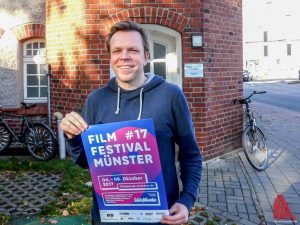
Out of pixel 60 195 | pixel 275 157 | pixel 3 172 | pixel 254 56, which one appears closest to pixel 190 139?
pixel 60 195

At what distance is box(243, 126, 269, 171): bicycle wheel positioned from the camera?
6988mm

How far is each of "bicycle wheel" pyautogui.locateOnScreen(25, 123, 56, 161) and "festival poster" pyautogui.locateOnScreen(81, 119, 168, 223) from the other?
593 centimetres

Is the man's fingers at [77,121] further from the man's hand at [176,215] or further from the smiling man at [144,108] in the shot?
the man's hand at [176,215]

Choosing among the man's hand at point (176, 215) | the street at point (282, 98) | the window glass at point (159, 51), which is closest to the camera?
the man's hand at point (176, 215)

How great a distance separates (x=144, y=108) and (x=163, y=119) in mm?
118

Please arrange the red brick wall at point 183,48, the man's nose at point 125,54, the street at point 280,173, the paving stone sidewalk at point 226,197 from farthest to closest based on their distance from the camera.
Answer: the red brick wall at point 183,48
the street at point 280,173
the paving stone sidewalk at point 226,197
the man's nose at point 125,54

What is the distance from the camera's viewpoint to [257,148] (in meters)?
7.28

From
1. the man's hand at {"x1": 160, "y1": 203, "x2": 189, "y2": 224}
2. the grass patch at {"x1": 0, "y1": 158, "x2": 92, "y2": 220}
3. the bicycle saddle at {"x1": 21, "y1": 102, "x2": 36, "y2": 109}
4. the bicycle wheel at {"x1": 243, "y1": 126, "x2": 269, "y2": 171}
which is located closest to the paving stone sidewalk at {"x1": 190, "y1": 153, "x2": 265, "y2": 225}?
the bicycle wheel at {"x1": 243, "y1": 126, "x2": 269, "y2": 171}

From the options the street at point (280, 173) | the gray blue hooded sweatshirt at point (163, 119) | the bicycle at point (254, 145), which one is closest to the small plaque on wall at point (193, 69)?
the bicycle at point (254, 145)

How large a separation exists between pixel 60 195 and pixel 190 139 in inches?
147

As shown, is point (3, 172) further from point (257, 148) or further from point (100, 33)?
point (257, 148)

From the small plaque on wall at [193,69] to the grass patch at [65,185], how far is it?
99.0 inches

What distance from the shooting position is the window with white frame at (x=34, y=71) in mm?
8984

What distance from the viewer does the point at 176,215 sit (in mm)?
1959
